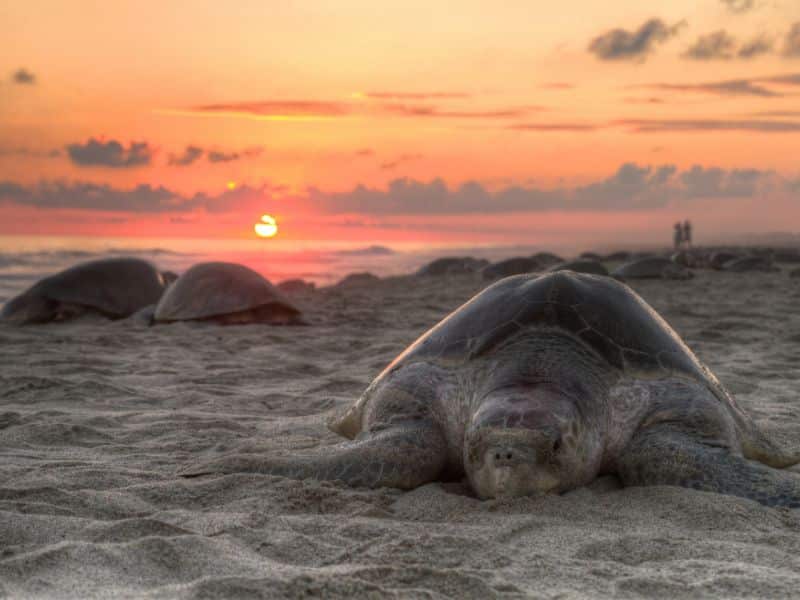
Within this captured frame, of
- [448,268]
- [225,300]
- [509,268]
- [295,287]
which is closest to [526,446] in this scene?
[225,300]

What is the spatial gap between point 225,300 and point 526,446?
295 inches

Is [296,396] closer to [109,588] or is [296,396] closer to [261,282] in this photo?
[109,588]

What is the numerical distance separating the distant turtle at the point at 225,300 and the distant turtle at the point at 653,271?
9.87m

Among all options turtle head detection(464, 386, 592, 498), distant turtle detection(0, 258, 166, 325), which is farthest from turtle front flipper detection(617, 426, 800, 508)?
distant turtle detection(0, 258, 166, 325)

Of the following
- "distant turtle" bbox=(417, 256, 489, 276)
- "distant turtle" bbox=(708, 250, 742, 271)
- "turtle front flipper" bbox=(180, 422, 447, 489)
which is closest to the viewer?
"turtle front flipper" bbox=(180, 422, 447, 489)

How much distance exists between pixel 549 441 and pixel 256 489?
1.11 metres

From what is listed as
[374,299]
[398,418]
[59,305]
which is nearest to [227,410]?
[398,418]

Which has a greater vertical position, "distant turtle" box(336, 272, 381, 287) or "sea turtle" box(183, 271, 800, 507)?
"sea turtle" box(183, 271, 800, 507)

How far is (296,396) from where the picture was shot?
5434mm

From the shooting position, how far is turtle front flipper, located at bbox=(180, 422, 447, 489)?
125 inches

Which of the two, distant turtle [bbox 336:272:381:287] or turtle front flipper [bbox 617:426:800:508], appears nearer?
turtle front flipper [bbox 617:426:800:508]

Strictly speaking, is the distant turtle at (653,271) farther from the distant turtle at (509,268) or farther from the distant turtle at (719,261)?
the distant turtle at (719,261)

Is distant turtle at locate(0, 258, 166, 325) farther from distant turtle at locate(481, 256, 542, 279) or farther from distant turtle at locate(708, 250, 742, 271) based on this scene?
distant turtle at locate(708, 250, 742, 271)

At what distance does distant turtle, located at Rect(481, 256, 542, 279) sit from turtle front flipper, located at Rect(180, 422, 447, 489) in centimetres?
1618
